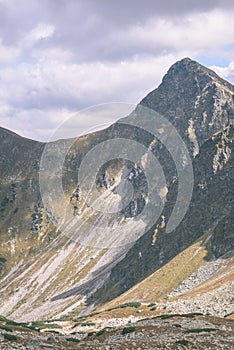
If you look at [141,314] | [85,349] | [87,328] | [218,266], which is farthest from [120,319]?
[218,266]

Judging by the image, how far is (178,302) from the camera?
367 feet

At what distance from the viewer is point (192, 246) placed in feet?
631

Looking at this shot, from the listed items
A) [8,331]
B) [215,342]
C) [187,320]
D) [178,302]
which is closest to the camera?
[215,342]

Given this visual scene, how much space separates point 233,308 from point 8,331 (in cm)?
6106

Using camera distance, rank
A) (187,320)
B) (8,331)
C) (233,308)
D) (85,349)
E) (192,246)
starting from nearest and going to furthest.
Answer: (85,349), (8,331), (187,320), (233,308), (192,246)

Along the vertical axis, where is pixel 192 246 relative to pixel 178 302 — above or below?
above

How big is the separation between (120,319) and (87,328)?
1197 cm

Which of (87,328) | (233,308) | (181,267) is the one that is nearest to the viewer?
(87,328)

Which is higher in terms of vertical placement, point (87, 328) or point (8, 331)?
point (8, 331)

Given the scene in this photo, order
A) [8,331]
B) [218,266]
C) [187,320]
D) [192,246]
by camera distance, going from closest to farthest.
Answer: [8,331] < [187,320] < [218,266] < [192,246]

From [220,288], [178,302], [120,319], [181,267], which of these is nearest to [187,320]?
[120,319]

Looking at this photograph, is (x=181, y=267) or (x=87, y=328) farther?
(x=181, y=267)

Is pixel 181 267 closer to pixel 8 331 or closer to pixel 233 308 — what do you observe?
pixel 233 308

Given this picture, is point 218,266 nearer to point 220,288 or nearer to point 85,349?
point 220,288
